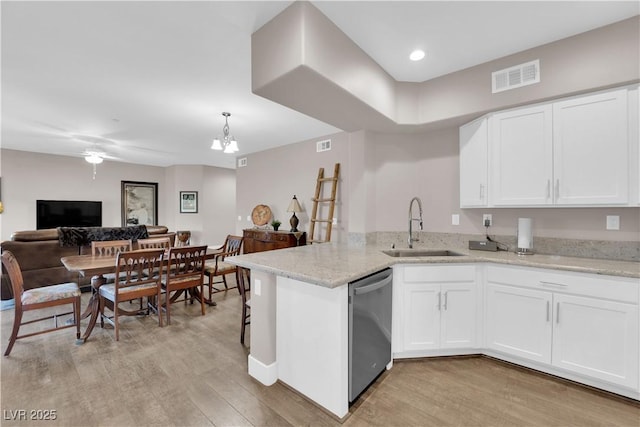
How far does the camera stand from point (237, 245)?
4.13 m

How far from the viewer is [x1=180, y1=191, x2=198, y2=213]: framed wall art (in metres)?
7.96

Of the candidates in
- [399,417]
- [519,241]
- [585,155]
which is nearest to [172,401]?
[399,417]

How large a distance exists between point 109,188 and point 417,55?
8.14 meters

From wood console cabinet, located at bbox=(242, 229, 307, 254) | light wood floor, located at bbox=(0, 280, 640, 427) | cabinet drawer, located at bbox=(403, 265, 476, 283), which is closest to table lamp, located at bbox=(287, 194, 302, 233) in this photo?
wood console cabinet, located at bbox=(242, 229, 307, 254)

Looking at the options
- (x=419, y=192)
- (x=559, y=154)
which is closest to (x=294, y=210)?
(x=419, y=192)

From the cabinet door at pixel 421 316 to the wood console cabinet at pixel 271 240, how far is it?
259 cm

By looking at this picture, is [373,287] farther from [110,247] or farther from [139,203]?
[139,203]

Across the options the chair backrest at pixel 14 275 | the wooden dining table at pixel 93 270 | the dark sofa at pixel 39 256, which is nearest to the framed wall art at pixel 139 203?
the dark sofa at pixel 39 256

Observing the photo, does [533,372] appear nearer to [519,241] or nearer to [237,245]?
[519,241]

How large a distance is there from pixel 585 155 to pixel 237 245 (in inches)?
157

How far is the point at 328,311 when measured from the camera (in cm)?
173

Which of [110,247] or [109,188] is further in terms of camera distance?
[109,188]

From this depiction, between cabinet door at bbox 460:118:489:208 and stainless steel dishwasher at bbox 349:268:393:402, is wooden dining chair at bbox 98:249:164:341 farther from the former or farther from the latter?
cabinet door at bbox 460:118:489:208

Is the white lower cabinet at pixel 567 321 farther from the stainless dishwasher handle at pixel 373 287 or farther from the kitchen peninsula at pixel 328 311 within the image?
the stainless dishwasher handle at pixel 373 287
